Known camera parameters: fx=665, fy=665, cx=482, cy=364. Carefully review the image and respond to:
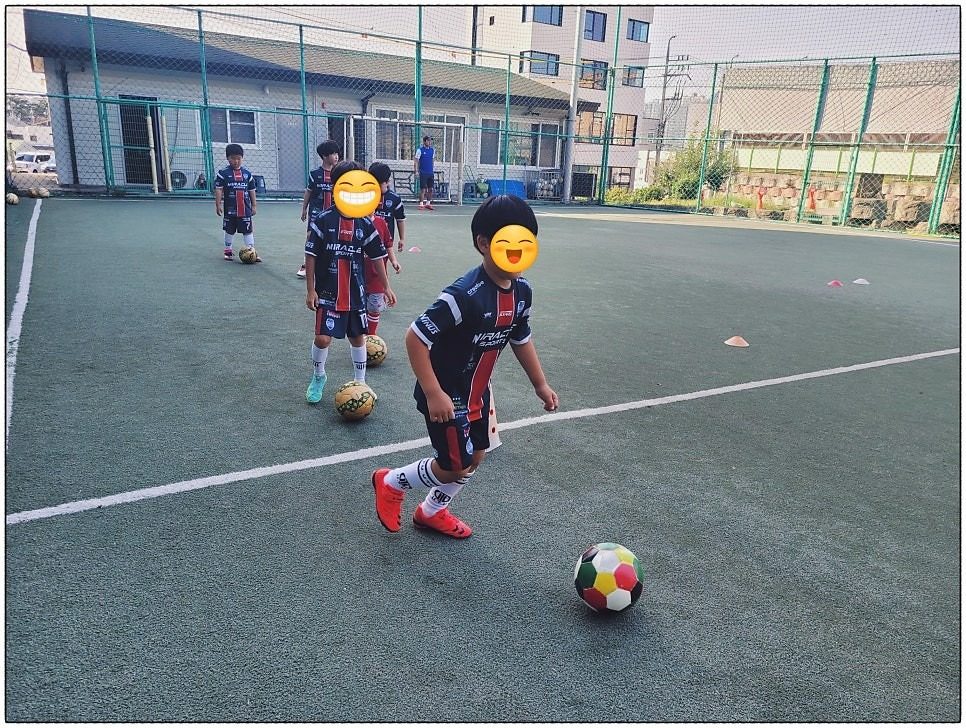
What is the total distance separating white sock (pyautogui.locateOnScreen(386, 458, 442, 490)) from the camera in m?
3.22

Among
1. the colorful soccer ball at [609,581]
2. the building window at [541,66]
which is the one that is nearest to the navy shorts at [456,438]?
the colorful soccer ball at [609,581]

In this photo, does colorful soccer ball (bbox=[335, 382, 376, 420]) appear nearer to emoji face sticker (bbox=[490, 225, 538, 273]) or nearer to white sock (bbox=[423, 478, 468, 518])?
white sock (bbox=[423, 478, 468, 518])

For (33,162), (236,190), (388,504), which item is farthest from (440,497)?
(33,162)

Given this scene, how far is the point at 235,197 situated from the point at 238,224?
16.6 inches

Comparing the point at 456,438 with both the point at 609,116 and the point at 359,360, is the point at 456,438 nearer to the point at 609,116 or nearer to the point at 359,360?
the point at 359,360

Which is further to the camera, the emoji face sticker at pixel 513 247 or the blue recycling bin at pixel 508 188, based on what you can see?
the blue recycling bin at pixel 508 188

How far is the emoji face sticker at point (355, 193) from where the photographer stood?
14.6ft

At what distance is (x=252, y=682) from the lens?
236 centimetres

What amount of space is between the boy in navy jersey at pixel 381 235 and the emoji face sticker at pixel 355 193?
25.1 inches

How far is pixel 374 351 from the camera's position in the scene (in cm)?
600

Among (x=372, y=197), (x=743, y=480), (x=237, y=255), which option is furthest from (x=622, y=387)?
(x=237, y=255)

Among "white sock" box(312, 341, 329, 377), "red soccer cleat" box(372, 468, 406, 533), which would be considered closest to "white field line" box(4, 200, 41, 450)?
"white sock" box(312, 341, 329, 377)

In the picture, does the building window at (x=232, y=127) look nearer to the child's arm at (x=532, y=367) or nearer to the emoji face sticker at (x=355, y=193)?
the emoji face sticker at (x=355, y=193)

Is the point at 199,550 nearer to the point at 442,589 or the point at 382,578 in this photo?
the point at 382,578
